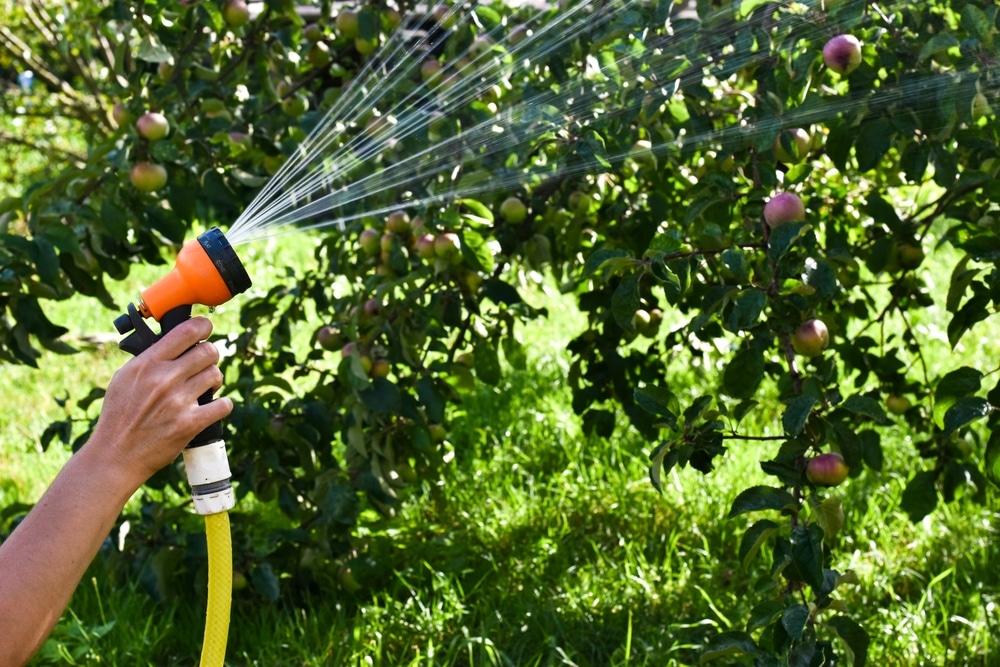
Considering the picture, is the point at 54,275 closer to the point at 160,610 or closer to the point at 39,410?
the point at 160,610

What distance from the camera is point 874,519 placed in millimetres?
2754

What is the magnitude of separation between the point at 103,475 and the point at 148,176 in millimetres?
1087

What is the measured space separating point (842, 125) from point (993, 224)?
30cm

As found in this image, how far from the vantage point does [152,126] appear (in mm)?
2217

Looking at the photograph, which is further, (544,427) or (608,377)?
(544,427)

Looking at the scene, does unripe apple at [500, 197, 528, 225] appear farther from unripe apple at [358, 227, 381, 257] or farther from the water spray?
the water spray

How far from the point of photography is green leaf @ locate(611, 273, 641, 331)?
1.63 meters

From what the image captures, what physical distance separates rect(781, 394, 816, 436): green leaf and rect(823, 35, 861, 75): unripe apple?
0.49m

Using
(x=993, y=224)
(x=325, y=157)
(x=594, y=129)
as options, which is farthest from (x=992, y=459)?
(x=325, y=157)

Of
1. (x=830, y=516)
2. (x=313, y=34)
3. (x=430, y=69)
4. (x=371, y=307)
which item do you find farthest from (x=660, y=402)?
(x=313, y=34)

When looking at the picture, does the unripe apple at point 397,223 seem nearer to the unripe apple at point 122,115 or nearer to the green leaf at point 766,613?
the unripe apple at point 122,115

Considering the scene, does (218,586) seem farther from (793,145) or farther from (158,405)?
(793,145)

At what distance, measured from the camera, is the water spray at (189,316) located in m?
1.33

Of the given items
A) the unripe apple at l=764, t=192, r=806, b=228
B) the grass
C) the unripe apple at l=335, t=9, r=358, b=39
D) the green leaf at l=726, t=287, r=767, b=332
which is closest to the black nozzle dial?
the green leaf at l=726, t=287, r=767, b=332
